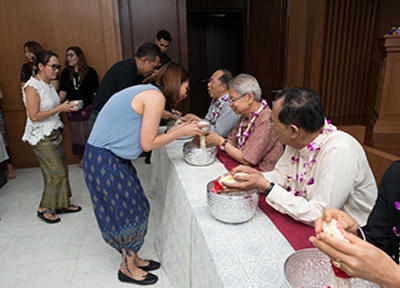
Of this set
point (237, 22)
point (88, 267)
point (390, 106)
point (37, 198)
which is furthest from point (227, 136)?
point (237, 22)

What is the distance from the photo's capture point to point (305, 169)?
4.15 ft

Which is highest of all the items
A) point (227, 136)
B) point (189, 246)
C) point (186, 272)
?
point (227, 136)

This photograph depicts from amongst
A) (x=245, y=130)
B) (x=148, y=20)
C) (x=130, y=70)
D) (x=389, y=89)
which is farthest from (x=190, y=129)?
(x=389, y=89)

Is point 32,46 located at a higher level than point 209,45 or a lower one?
higher

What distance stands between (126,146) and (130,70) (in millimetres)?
941

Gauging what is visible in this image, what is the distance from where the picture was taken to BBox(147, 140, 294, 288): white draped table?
865 mm

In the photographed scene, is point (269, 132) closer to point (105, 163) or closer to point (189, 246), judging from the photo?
point (189, 246)

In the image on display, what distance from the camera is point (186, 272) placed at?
1384 mm

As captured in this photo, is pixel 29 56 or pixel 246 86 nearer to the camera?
pixel 246 86

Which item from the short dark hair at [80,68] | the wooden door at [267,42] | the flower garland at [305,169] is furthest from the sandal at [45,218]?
the wooden door at [267,42]

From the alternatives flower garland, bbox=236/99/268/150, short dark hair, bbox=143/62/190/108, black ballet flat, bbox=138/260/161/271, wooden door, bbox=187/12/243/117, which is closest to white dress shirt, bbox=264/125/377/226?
flower garland, bbox=236/99/268/150

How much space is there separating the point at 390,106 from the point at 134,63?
3063 mm

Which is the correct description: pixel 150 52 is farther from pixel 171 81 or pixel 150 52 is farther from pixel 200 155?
pixel 200 155

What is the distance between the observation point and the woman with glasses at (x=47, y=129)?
215 cm
